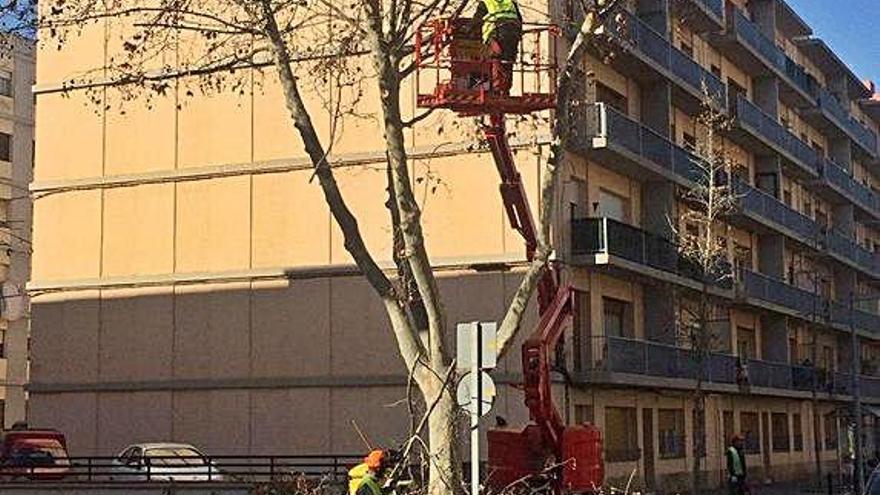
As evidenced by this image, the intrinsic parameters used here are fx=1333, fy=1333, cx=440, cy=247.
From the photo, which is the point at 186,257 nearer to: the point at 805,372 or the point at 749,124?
the point at 749,124

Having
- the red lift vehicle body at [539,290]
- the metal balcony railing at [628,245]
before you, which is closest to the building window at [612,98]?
the metal balcony railing at [628,245]

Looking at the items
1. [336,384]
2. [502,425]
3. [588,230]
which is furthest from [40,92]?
[502,425]

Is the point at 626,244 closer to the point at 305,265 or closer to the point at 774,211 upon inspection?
the point at 305,265

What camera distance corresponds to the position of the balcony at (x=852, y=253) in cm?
5513

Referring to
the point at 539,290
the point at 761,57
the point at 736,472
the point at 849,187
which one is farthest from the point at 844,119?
the point at 539,290

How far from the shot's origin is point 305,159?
33875 millimetres

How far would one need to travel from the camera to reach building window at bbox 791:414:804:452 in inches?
1991

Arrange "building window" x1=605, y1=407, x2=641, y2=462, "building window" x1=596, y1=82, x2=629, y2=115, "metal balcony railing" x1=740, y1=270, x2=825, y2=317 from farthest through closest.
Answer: "metal balcony railing" x1=740, y1=270, x2=825, y2=317 → "building window" x1=596, y1=82, x2=629, y2=115 → "building window" x1=605, y1=407, x2=641, y2=462

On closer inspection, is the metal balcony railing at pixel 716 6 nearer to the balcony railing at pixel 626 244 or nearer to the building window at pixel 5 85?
the balcony railing at pixel 626 244

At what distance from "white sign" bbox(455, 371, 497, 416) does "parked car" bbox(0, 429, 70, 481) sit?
39.9 ft

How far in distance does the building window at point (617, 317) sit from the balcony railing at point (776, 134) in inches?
402

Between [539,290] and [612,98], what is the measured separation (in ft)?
49.3

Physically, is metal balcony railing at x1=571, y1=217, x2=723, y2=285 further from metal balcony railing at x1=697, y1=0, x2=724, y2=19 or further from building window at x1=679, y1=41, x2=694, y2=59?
metal balcony railing at x1=697, y1=0, x2=724, y2=19

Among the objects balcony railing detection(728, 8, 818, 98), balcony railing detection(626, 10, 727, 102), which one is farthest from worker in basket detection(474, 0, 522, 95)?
balcony railing detection(728, 8, 818, 98)
